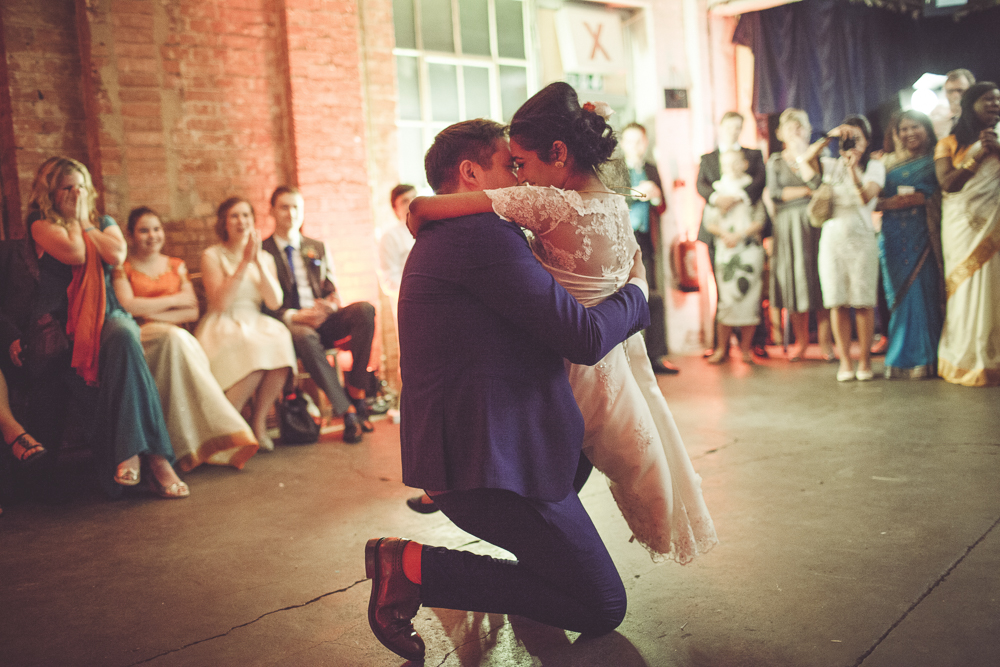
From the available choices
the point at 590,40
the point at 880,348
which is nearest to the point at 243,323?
the point at 590,40

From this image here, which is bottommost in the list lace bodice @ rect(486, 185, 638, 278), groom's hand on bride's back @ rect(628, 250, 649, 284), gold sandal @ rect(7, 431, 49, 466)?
gold sandal @ rect(7, 431, 49, 466)

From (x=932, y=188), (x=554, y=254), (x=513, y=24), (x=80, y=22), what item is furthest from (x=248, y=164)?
(x=932, y=188)

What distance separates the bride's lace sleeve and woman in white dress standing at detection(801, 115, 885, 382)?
13.5ft

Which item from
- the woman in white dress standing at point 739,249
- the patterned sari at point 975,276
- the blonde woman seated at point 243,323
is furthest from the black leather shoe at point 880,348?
the blonde woman seated at point 243,323

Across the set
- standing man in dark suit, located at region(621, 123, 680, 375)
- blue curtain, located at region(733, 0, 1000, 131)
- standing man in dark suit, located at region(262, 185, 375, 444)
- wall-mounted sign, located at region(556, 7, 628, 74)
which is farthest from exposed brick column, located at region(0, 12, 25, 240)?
blue curtain, located at region(733, 0, 1000, 131)

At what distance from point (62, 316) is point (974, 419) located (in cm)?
472

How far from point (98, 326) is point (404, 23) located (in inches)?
143

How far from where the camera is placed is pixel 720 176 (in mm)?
6820

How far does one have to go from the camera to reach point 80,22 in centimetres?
479

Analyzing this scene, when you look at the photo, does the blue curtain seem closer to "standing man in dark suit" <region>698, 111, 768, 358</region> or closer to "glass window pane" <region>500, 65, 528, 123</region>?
"standing man in dark suit" <region>698, 111, 768, 358</region>

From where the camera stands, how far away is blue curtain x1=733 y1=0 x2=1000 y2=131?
725 centimetres

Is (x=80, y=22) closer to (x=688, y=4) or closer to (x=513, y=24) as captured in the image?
(x=513, y=24)

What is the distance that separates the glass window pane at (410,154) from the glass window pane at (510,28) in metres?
1.15

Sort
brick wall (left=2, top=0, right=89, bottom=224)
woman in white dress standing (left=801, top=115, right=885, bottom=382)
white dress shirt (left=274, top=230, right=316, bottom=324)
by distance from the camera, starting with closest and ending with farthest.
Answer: brick wall (left=2, top=0, right=89, bottom=224) → white dress shirt (left=274, top=230, right=316, bottom=324) → woman in white dress standing (left=801, top=115, right=885, bottom=382)
